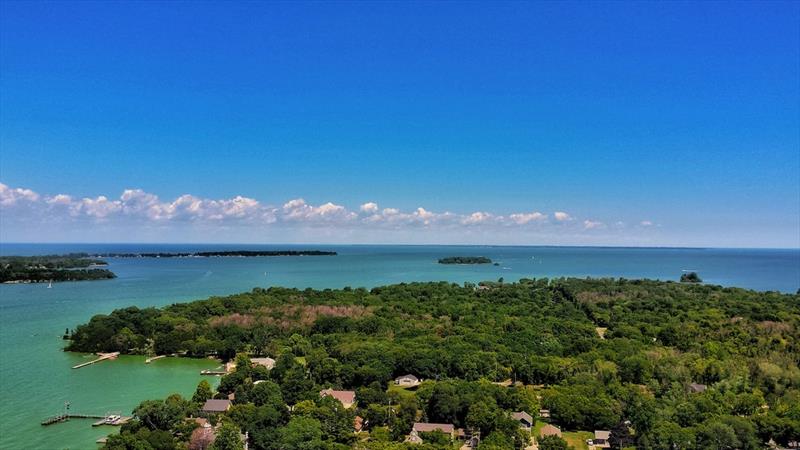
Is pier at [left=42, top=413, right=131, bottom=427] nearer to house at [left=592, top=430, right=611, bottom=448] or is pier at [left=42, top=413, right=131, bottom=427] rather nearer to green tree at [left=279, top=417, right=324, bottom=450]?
green tree at [left=279, top=417, right=324, bottom=450]

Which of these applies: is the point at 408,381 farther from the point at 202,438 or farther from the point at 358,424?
the point at 202,438

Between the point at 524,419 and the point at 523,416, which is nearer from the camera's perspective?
the point at 524,419

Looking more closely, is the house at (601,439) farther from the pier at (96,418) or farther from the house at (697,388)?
the pier at (96,418)

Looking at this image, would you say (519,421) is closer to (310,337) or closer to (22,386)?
(310,337)

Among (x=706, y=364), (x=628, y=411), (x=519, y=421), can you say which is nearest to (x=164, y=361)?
(x=519, y=421)

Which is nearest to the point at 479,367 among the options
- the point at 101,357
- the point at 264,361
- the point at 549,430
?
the point at 549,430

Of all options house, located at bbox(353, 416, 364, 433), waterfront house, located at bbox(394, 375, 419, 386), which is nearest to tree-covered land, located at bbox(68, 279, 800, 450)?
house, located at bbox(353, 416, 364, 433)

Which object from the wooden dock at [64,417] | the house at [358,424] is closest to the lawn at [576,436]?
the house at [358,424]
